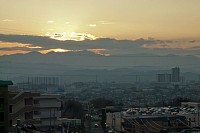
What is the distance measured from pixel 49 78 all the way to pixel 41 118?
68505 mm

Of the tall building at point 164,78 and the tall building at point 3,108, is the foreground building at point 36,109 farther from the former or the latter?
the tall building at point 164,78

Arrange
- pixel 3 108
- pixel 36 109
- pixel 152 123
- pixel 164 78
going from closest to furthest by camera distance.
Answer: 1. pixel 3 108
2. pixel 152 123
3. pixel 36 109
4. pixel 164 78

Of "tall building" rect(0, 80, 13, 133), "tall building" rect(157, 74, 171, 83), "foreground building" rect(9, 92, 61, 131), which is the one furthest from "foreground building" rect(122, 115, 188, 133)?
"tall building" rect(157, 74, 171, 83)

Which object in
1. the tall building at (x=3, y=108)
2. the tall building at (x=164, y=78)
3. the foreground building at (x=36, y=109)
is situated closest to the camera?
the tall building at (x=3, y=108)

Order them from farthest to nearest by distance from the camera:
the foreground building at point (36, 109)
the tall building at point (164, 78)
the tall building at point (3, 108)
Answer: the tall building at point (164, 78) < the foreground building at point (36, 109) < the tall building at point (3, 108)

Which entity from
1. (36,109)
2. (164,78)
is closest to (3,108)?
(36,109)

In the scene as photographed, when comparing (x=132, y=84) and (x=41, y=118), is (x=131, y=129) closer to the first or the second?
(x=41, y=118)

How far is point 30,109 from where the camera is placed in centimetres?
2622

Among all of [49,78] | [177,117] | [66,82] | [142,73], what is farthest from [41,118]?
[142,73]

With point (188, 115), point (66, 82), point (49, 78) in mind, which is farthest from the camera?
point (66, 82)

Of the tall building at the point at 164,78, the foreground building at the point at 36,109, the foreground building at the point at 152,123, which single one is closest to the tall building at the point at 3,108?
the foreground building at the point at 36,109

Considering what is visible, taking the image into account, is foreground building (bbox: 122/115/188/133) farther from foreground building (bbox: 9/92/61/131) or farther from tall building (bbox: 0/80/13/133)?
tall building (bbox: 0/80/13/133)

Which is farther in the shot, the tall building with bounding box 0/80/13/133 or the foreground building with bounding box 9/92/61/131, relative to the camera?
the foreground building with bounding box 9/92/61/131

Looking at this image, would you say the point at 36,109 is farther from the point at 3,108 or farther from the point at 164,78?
the point at 164,78
